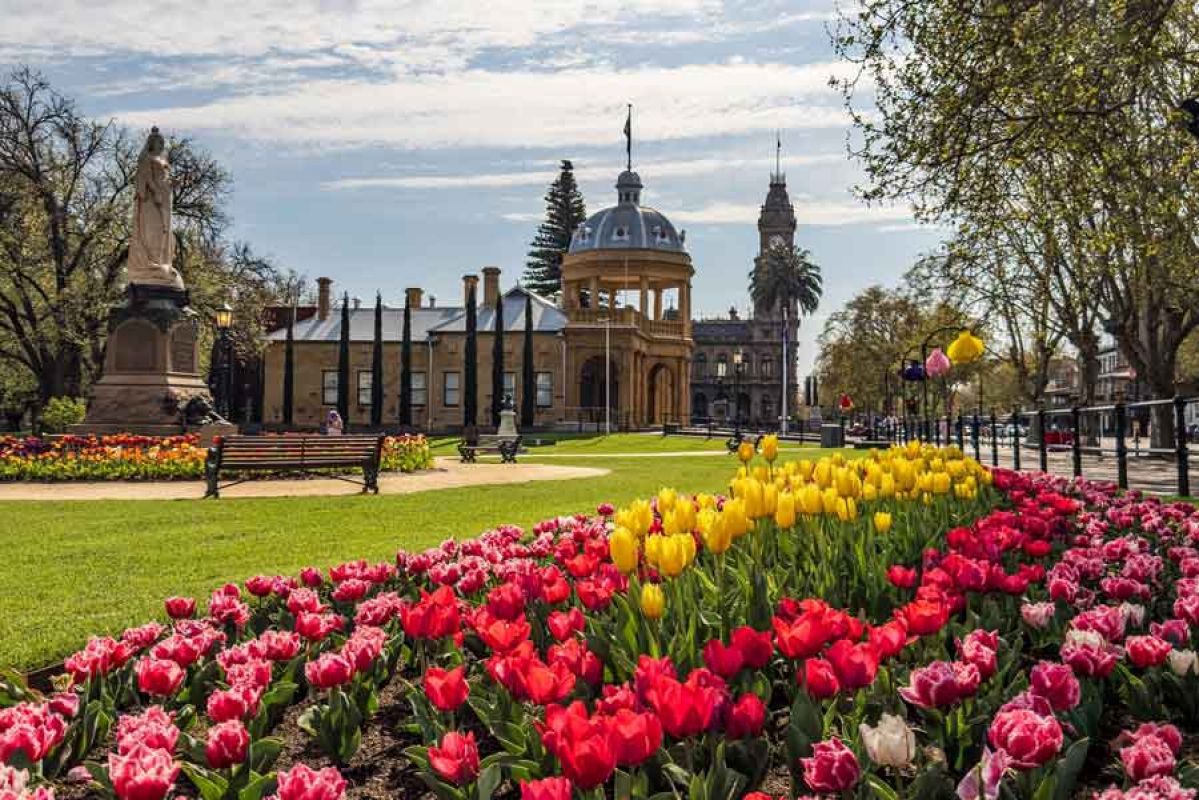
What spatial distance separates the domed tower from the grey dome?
6 cm

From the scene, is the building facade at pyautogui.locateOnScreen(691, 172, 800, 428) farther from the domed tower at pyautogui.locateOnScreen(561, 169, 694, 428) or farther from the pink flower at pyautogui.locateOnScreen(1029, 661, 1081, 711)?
the pink flower at pyautogui.locateOnScreen(1029, 661, 1081, 711)

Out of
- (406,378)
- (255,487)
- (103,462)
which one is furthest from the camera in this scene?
(406,378)

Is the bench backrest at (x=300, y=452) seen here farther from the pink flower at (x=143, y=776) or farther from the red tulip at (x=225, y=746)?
the pink flower at (x=143, y=776)

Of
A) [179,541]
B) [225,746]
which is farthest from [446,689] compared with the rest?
[179,541]

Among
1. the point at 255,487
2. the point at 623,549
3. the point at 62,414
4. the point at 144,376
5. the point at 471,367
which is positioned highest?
the point at 471,367

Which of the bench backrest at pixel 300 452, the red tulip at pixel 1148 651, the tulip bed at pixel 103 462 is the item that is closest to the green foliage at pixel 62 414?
the tulip bed at pixel 103 462

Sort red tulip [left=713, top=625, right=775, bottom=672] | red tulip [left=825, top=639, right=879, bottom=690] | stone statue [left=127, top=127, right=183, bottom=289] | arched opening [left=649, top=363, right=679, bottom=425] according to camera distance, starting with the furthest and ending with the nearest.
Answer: arched opening [left=649, top=363, right=679, bottom=425], stone statue [left=127, top=127, right=183, bottom=289], red tulip [left=713, top=625, right=775, bottom=672], red tulip [left=825, top=639, right=879, bottom=690]

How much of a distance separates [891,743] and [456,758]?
3.04 feet

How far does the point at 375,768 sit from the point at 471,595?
1.62 metres

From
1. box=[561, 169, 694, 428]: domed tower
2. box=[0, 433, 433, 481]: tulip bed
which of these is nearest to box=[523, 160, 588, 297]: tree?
box=[561, 169, 694, 428]: domed tower

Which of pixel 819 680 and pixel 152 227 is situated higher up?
pixel 152 227

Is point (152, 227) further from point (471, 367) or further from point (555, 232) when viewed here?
point (555, 232)

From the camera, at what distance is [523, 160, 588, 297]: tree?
266 ft

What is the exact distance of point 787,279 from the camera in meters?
91.3
